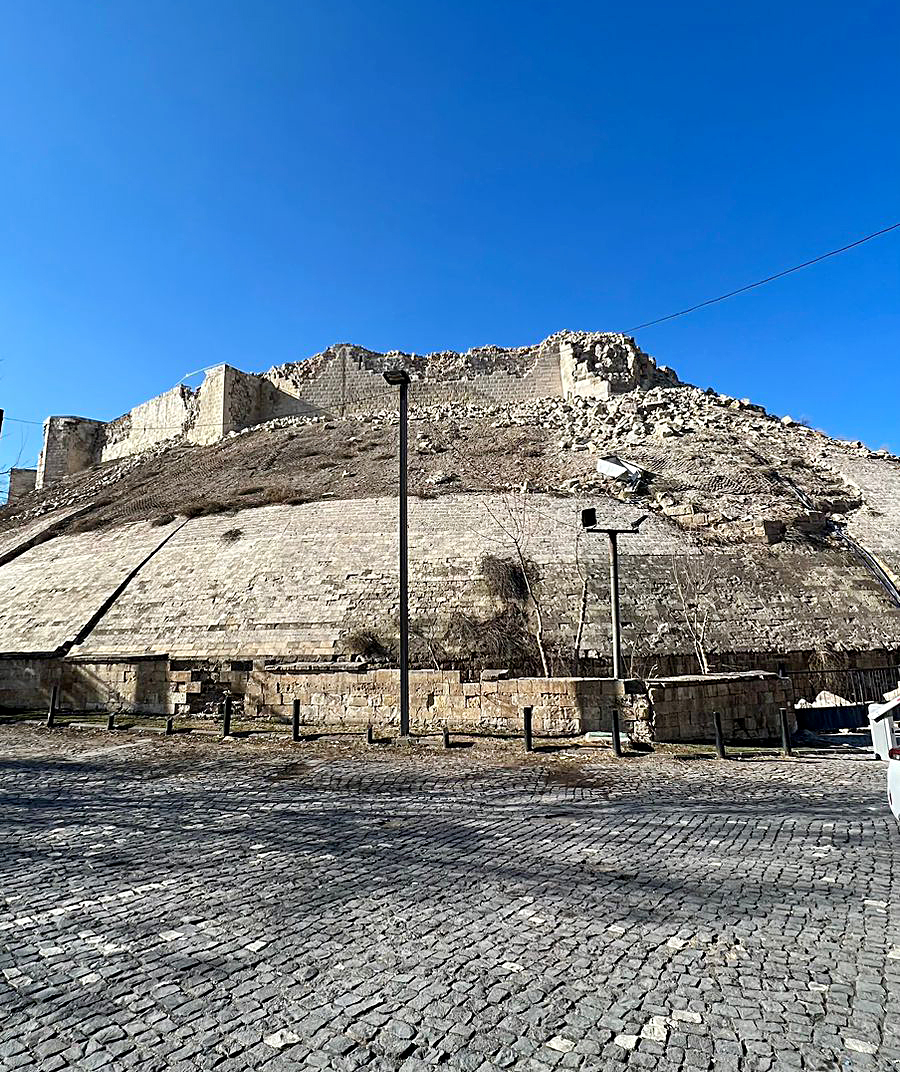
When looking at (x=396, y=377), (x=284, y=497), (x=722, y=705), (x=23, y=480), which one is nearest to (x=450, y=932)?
(x=722, y=705)

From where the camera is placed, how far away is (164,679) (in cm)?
1598

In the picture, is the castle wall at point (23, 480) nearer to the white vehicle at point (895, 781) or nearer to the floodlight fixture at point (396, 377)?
the floodlight fixture at point (396, 377)

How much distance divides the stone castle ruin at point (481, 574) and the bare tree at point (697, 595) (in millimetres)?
78

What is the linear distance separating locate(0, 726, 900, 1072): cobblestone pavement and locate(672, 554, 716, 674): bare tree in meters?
8.41

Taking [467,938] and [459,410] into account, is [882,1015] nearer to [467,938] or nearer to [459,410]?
[467,938]

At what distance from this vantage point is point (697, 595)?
17.8 m

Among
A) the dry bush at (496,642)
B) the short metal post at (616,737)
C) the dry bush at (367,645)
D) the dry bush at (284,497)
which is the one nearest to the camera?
the short metal post at (616,737)

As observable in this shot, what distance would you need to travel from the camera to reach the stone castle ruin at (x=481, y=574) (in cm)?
1461

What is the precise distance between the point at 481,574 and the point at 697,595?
19.1 ft

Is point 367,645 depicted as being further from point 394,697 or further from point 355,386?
point 355,386

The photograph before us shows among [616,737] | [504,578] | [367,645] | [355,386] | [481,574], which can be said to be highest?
[355,386]

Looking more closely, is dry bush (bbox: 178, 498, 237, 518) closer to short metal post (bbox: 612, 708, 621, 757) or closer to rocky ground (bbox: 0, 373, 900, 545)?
rocky ground (bbox: 0, 373, 900, 545)

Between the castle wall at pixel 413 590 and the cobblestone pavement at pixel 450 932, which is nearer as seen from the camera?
the cobblestone pavement at pixel 450 932

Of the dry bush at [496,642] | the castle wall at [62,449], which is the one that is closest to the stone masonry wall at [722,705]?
the dry bush at [496,642]
